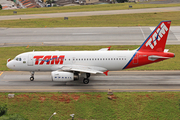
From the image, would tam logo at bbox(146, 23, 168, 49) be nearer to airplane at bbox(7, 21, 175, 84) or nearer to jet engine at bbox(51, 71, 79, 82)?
airplane at bbox(7, 21, 175, 84)

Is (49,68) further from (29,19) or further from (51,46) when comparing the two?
(29,19)

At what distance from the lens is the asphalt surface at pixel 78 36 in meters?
61.3

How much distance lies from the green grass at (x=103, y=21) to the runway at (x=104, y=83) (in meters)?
43.6

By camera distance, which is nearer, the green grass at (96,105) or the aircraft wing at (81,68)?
the green grass at (96,105)

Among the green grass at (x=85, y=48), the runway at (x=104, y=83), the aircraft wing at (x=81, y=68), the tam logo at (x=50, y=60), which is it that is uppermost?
the tam logo at (x=50, y=60)

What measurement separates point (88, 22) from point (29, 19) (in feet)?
80.6

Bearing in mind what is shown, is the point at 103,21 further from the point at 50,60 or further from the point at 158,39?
the point at 50,60

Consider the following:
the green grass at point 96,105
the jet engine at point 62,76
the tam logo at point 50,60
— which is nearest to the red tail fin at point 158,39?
the green grass at point 96,105

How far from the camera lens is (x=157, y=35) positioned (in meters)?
35.6

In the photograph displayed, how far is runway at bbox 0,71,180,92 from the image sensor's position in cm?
3347

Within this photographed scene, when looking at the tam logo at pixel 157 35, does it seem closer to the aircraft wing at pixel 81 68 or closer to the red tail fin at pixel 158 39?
the red tail fin at pixel 158 39

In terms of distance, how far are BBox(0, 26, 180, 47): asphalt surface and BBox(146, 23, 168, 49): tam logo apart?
77.6ft

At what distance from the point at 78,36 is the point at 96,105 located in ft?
133

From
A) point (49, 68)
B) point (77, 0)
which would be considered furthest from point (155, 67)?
point (77, 0)
